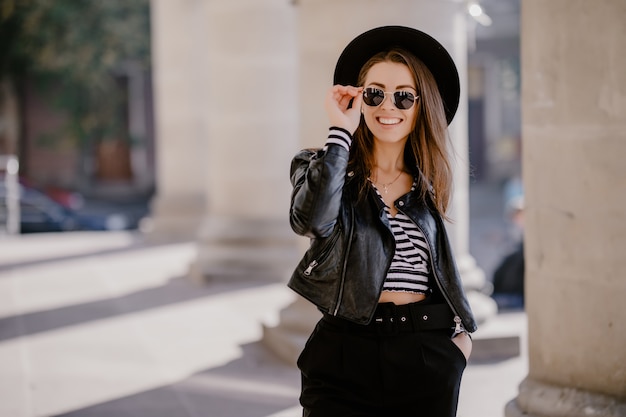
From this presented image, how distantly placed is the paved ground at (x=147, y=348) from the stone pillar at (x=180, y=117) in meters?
2.70

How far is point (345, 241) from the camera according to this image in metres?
3.18

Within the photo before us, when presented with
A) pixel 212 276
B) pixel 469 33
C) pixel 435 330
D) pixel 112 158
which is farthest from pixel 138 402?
pixel 112 158

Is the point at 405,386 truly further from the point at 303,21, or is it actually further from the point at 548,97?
the point at 303,21

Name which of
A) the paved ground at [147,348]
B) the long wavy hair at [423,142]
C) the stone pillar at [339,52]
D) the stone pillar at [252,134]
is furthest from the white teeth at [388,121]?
the stone pillar at [252,134]

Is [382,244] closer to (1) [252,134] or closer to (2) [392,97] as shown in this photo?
(2) [392,97]

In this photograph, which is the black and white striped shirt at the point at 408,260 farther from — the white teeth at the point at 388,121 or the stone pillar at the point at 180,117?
the stone pillar at the point at 180,117

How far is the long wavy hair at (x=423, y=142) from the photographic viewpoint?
3.36 metres

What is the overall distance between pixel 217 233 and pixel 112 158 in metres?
26.2

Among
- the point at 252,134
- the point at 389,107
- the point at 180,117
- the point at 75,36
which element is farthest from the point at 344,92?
the point at 75,36

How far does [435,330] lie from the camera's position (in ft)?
10.7

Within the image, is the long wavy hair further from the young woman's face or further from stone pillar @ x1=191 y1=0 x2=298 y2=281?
stone pillar @ x1=191 y1=0 x2=298 y2=281

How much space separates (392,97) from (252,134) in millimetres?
8254

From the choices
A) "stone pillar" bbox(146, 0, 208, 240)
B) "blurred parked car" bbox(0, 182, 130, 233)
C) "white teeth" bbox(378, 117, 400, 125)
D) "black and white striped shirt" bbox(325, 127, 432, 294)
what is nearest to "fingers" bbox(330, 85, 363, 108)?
"white teeth" bbox(378, 117, 400, 125)

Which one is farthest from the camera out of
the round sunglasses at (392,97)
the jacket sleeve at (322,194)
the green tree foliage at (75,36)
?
the green tree foliage at (75,36)
